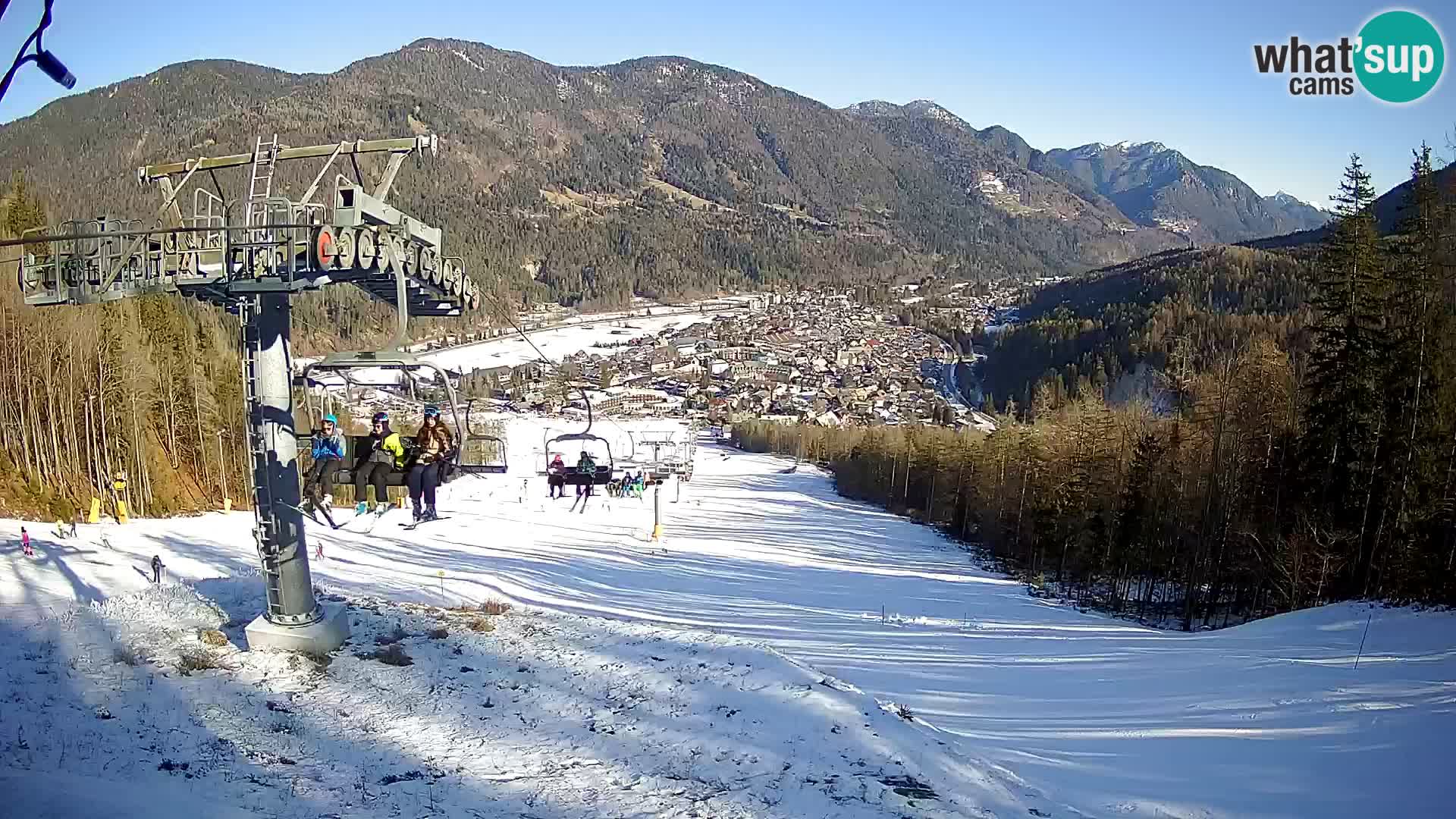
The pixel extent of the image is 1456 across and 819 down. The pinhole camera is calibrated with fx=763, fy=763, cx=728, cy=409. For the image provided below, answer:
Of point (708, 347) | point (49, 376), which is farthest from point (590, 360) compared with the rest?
point (49, 376)

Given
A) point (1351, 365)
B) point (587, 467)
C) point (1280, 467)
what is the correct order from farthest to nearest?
1. point (1280, 467)
2. point (1351, 365)
3. point (587, 467)

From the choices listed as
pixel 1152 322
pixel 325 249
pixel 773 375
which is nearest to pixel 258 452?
pixel 325 249

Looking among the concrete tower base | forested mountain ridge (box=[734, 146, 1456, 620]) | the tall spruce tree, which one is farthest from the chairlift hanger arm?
the tall spruce tree

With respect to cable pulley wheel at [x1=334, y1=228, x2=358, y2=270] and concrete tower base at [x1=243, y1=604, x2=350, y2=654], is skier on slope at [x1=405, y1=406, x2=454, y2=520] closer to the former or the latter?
cable pulley wheel at [x1=334, y1=228, x2=358, y2=270]

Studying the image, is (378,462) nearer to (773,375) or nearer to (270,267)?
(270,267)

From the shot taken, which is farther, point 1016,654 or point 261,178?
point 1016,654

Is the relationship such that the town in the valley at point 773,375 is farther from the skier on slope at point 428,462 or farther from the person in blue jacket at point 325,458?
the skier on slope at point 428,462

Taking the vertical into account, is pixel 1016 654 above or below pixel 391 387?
below
